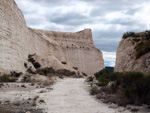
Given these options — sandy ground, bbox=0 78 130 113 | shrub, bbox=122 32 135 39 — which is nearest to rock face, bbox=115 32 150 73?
shrub, bbox=122 32 135 39

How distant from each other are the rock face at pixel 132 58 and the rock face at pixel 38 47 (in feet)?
39.9

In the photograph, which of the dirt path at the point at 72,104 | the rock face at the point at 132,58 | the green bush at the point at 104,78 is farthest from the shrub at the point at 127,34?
the dirt path at the point at 72,104

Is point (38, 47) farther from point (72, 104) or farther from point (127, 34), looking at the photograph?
point (72, 104)

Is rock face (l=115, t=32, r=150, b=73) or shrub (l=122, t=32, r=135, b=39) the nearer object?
rock face (l=115, t=32, r=150, b=73)

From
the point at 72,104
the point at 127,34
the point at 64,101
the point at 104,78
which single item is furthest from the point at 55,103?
the point at 127,34

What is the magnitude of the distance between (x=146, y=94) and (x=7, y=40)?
19.4 m

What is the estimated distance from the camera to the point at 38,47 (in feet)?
132

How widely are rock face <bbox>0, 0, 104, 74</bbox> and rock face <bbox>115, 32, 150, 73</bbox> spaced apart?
12149mm

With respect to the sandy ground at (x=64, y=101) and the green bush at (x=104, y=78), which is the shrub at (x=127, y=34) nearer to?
the green bush at (x=104, y=78)

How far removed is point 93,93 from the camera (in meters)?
12.4

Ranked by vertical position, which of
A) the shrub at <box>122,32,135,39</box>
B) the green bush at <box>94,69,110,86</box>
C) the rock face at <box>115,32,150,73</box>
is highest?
the shrub at <box>122,32,135,39</box>

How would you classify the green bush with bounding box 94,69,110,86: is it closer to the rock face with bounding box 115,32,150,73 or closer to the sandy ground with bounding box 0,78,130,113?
the rock face with bounding box 115,32,150,73

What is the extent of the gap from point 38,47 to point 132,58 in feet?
91.5

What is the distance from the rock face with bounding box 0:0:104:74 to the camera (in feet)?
76.1
